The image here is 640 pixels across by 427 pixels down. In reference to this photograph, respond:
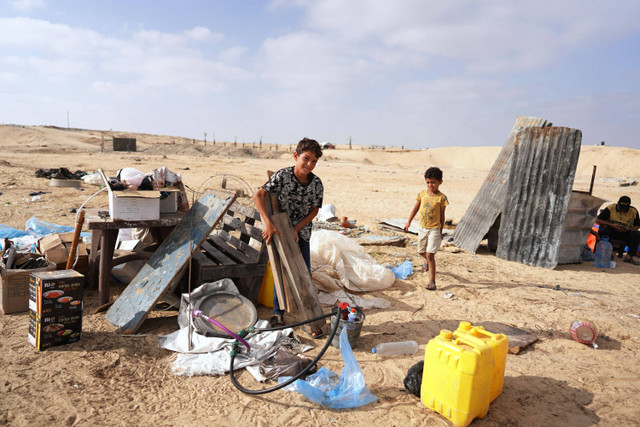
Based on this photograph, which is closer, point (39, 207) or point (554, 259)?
point (554, 259)

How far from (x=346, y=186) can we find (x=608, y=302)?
12.4 metres

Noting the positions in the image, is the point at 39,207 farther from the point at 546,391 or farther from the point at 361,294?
the point at 546,391

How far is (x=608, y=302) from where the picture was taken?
211 inches

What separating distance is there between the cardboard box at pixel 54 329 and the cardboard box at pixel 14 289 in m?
0.76

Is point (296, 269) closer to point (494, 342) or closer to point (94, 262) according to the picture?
point (494, 342)

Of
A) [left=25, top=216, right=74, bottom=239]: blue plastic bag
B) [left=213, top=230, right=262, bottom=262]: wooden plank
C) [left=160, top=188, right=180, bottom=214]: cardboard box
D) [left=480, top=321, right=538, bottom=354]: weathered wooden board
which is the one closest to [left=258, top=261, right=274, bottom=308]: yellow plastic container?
[left=213, top=230, right=262, bottom=262]: wooden plank

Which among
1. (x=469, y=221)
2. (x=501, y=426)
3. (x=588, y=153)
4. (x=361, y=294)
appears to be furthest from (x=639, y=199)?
(x=588, y=153)

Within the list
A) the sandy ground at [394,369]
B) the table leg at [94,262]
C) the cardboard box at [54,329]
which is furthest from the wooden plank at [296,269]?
the table leg at [94,262]

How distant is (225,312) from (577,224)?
22.2 ft

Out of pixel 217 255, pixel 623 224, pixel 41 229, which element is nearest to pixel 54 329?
pixel 217 255

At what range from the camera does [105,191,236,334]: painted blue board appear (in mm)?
3664

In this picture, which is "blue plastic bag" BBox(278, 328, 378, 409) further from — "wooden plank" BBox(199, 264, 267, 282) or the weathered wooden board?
the weathered wooden board

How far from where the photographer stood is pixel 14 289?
3.87 meters

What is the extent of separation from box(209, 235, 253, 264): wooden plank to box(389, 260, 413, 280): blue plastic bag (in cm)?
239
